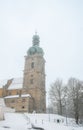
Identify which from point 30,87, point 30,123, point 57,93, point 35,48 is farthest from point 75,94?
point 35,48

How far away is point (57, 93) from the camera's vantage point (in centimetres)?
5688

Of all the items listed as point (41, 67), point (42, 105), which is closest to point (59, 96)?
point (42, 105)

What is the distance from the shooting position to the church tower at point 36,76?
6438 cm

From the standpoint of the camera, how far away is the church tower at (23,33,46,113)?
64.4 meters

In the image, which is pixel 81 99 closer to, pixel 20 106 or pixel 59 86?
pixel 59 86

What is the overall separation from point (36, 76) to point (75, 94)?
21.4 metres

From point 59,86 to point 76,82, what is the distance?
7298 millimetres

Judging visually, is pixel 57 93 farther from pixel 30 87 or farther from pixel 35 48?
pixel 35 48

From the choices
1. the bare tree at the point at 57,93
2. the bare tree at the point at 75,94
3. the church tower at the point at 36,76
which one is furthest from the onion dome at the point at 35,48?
the bare tree at the point at 75,94

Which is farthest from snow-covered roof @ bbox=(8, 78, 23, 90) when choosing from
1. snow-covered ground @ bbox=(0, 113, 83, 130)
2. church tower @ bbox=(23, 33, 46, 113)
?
snow-covered ground @ bbox=(0, 113, 83, 130)

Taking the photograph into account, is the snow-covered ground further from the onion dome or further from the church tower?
the onion dome

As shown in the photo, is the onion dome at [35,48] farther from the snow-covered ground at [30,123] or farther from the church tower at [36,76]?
the snow-covered ground at [30,123]

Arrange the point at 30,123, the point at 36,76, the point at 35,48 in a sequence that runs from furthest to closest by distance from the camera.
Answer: the point at 35,48
the point at 36,76
the point at 30,123

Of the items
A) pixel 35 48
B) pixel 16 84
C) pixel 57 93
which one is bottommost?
pixel 57 93
